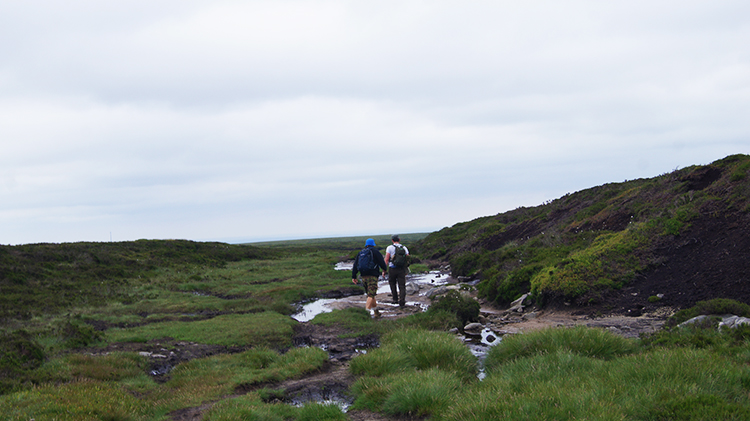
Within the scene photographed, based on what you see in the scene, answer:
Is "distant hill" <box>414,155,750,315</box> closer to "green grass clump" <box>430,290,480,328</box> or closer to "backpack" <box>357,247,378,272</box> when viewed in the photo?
"green grass clump" <box>430,290,480,328</box>

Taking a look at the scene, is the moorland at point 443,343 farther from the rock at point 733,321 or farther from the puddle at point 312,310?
the puddle at point 312,310

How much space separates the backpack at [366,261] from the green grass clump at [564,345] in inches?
316

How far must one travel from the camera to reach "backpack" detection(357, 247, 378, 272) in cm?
1709

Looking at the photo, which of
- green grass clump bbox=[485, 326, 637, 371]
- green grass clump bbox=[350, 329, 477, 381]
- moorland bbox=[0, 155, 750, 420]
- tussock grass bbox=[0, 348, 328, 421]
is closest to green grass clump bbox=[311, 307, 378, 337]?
moorland bbox=[0, 155, 750, 420]

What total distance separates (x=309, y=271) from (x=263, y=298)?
52.7ft

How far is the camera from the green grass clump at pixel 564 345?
8664 millimetres

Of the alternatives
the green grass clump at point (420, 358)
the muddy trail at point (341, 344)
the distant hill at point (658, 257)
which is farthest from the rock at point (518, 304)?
the green grass clump at point (420, 358)

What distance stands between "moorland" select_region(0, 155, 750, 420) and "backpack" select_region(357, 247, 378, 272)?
6.71 ft

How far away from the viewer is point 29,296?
2214cm

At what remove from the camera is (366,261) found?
1709 cm

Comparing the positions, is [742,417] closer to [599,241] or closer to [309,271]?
[599,241]

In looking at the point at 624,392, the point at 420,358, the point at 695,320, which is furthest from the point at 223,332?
the point at 695,320

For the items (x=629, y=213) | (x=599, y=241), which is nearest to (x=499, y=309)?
(x=599, y=241)

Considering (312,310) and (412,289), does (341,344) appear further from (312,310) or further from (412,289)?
(412,289)
